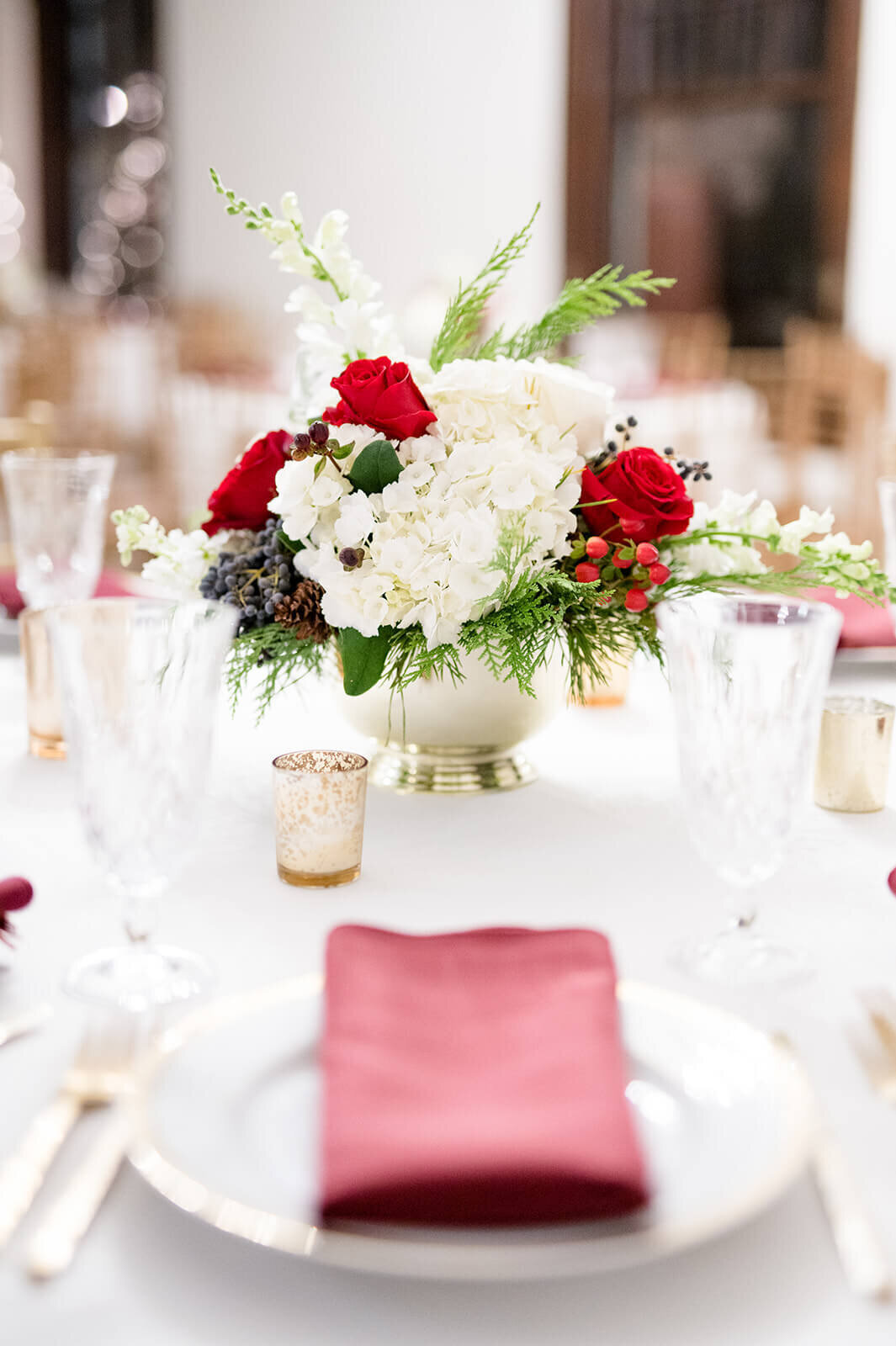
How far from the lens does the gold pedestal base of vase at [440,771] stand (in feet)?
3.71

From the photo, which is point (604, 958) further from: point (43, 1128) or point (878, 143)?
point (878, 143)

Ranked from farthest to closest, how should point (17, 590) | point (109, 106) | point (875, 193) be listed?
point (109, 106), point (875, 193), point (17, 590)

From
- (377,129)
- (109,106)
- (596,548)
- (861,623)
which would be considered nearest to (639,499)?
(596,548)

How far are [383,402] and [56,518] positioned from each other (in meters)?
0.52

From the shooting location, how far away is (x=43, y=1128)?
62cm

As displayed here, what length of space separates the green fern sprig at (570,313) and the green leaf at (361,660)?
29 cm

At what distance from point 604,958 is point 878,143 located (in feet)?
17.8

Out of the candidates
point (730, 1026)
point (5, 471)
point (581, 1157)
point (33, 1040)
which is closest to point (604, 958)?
point (730, 1026)

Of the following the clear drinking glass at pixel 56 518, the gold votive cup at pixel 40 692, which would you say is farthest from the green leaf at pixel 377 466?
the clear drinking glass at pixel 56 518

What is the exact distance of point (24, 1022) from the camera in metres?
0.73

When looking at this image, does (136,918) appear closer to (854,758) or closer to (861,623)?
(854,758)

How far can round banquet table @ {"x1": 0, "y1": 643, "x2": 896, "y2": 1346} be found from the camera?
519 mm

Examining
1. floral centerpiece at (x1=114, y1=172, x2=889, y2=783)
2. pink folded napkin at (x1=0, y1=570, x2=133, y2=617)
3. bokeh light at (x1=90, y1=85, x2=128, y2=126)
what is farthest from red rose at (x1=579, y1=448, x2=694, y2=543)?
bokeh light at (x1=90, y1=85, x2=128, y2=126)

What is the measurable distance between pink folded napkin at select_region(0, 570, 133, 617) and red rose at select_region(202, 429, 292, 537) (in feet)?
1.84
